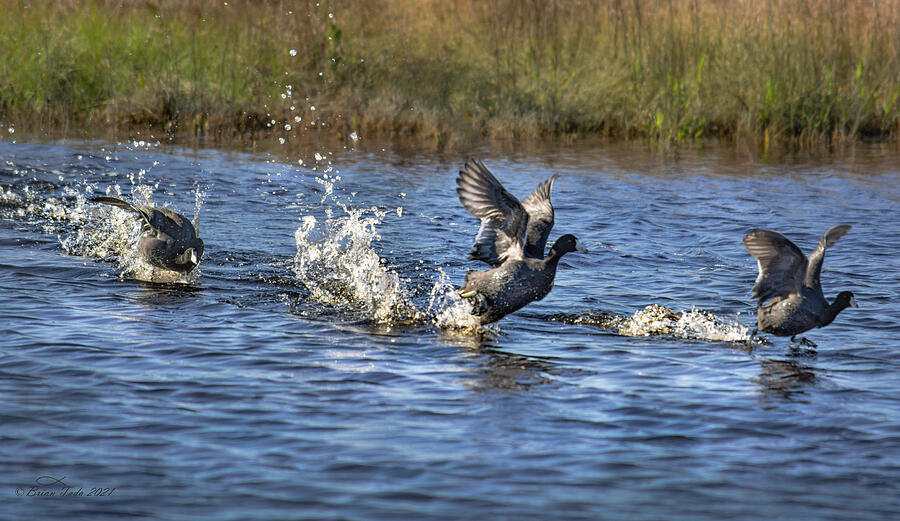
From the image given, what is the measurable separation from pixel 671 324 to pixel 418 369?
1971 millimetres

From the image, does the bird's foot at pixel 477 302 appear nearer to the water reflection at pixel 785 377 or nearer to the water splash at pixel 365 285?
the water splash at pixel 365 285

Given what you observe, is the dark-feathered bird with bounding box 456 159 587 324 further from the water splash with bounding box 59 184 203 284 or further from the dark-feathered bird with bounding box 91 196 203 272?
the water splash with bounding box 59 184 203 284

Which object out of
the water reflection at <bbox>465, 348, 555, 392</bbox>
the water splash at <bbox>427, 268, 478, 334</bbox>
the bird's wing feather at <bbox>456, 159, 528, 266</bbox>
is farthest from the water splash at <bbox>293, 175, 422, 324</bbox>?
the water reflection at <bbox>465, 348, 555, 392</bbox>

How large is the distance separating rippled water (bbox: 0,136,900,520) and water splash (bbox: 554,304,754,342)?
2cm

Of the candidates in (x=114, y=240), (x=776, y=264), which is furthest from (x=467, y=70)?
(x=776, y=264)

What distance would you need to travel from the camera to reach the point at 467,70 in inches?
599

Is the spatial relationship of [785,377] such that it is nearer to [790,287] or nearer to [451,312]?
[790,287]

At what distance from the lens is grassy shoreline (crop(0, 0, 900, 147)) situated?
45.9ft

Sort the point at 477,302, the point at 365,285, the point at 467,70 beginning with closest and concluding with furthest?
the point at 477,302
the point at 365,285
the point at 467,70

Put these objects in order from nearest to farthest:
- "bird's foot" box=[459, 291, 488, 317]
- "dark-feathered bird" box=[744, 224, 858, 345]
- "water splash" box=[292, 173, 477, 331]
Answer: "dark-feathered bird" box=[744, 224, 858, 345] → "bird's foot" box=[459, 291, 488, 317] → "water splash" box=[292, 173, 477, 331]

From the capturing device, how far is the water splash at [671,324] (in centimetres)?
668

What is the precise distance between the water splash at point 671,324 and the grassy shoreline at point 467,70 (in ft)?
25.1

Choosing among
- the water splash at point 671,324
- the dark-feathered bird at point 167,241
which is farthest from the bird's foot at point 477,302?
the dark-feathered bird at point 167,241

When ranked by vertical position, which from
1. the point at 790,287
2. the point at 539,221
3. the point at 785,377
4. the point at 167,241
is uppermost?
the point at 539,221
